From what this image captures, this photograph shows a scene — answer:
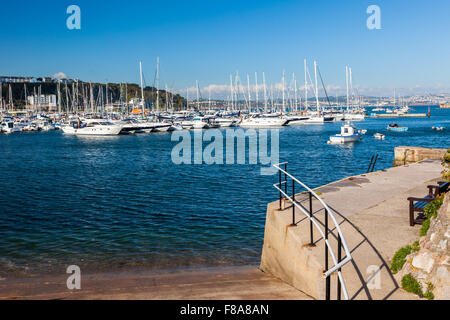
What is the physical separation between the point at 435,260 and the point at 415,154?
17.1 meters

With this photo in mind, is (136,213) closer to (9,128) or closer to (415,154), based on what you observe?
(415,154)

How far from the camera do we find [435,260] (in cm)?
652

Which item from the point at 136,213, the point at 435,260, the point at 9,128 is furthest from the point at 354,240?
the point at 9,128

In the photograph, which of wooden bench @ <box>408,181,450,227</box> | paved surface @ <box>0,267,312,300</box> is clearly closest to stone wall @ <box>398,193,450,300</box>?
wooden bench @ <box>408,181,450,227</box>

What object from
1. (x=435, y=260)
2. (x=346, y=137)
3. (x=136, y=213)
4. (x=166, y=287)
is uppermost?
(x=346, y=137)

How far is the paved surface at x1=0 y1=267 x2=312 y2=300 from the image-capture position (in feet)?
26.3

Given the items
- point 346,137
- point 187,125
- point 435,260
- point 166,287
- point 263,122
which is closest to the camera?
point 435,260

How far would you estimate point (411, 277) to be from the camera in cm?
660

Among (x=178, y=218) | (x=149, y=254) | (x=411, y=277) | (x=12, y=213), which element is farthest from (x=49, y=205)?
(x=411, y=277)

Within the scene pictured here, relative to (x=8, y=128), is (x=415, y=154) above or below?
below

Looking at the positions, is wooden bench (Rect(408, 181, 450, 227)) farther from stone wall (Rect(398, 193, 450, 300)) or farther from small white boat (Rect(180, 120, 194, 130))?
small white boat (Rect(180, 120, 194, 130))

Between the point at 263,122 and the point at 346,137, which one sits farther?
the point at 263,122

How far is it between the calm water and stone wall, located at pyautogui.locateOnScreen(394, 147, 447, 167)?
20.5 ft

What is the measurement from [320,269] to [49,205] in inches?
712
